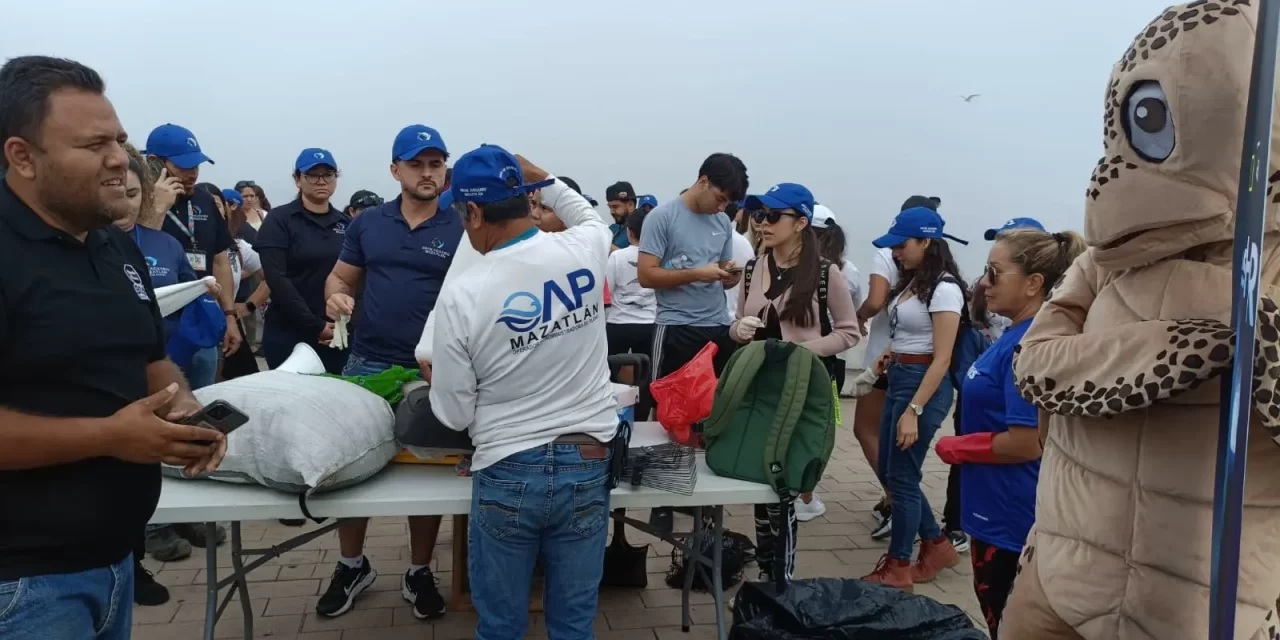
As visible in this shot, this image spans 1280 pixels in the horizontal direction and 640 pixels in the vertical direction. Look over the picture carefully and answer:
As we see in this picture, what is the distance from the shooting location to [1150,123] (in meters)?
1.32

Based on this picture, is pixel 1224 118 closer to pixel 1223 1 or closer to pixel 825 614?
pixel 1223 1

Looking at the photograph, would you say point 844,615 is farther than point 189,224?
No

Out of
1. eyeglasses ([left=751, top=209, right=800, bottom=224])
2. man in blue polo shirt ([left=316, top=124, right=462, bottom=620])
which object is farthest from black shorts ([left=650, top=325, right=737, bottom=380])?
man in blue polo shirt ([left=316, top=124, right=462, bottom=620])

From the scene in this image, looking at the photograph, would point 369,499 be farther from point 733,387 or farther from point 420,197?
point 420,197

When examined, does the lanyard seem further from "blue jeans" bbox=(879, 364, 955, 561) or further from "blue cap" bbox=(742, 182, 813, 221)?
"blue jeans" bbox=(879, 364, 955, 561)

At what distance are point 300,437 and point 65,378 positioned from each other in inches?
36.0

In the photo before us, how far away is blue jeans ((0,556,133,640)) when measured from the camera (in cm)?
135

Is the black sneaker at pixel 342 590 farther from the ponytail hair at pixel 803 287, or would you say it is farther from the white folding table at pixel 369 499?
the ponytail hair at pixel 803 287

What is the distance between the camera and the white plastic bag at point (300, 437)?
2.28 meters

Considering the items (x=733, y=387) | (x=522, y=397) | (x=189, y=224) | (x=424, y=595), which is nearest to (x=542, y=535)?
(x=522, y=397)

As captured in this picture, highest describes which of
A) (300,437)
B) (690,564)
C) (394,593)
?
(300,437)

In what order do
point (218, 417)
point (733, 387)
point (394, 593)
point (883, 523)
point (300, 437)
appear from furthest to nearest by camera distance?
1. point (883, 523)
2. point (394, 593)
3. point (733, 387)
4. point (300, 437)
5. point (218, 417)

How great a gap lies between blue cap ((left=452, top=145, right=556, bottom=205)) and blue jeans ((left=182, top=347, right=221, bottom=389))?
2625 millimetres

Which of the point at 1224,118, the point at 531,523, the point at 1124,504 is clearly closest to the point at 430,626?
the point at 531,523
